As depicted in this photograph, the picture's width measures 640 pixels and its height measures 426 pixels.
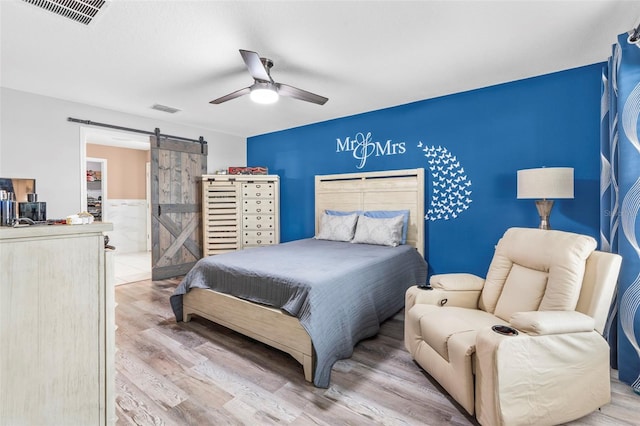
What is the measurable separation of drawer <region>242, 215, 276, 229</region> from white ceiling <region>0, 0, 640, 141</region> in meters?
2.03

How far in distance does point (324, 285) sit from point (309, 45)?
6.01ft

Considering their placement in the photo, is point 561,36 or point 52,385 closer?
point 52,385

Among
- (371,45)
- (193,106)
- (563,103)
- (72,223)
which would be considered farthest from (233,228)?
(563,103)

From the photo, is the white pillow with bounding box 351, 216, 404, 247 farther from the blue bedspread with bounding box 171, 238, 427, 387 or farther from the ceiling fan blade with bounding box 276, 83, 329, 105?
the ceiling fan blade with bounding box 276, 83, 329, 105

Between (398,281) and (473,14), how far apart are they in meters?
2.27

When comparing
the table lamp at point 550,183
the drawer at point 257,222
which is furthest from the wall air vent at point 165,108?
the table lamp at point 550,183

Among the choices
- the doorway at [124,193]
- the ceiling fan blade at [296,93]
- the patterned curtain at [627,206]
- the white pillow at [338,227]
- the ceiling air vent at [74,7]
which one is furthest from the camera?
the doorway at [124,193]

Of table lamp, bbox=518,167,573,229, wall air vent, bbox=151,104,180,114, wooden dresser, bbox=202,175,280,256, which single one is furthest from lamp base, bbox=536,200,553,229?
wall air vent, bbox=151,104,180,114

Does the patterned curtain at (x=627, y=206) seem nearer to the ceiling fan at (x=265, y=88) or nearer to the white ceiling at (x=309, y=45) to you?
the white ceiling at (x=309, y=45)

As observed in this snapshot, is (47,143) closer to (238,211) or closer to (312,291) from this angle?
(238,211)

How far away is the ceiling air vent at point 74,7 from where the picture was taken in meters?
1.90

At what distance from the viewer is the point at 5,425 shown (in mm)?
856

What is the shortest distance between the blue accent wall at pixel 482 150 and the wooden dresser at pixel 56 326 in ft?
11.1

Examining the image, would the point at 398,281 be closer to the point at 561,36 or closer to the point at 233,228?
the point at 561,36
